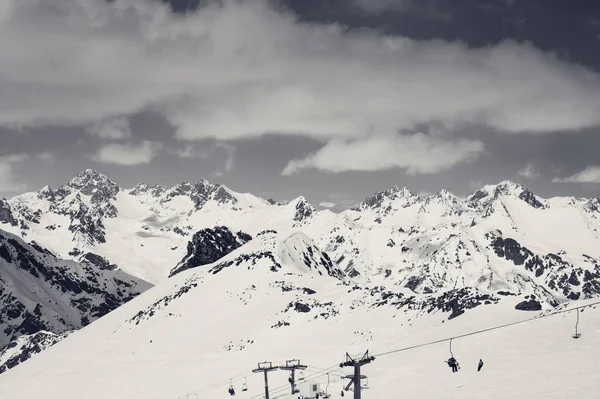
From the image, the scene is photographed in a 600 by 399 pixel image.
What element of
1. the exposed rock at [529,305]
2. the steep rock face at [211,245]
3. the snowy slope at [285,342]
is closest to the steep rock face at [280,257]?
the snowy slope at [285,342]

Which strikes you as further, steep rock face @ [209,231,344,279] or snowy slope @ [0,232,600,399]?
steep rock face @ [209,231,344,279]

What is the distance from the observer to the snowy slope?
47750 millimetres

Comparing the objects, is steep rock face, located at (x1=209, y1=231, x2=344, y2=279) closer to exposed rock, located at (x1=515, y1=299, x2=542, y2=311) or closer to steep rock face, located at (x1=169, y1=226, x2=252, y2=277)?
steep rock face, located at (x1=169, y1=226, x2=252, y2=277)

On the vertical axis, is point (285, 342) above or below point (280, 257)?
below

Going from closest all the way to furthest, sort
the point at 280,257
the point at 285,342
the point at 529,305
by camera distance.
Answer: the point at 529,305 < the point at 285,342 < the point at 280,257

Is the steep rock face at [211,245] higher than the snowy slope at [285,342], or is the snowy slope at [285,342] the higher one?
the steep rock face at [211,245]

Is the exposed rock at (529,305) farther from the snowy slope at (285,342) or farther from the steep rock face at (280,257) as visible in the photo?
the steep rock face at (280,257)

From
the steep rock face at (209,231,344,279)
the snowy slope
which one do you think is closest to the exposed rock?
the snowy slope

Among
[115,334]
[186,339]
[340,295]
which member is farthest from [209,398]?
[115,334]

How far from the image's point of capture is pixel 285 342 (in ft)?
283

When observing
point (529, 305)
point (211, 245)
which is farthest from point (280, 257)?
point (529, 305)

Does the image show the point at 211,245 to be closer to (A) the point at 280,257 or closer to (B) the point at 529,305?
(A) the point at 280,257

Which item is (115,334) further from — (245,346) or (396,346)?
(396,346)

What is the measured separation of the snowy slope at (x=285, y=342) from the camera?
157 ft
